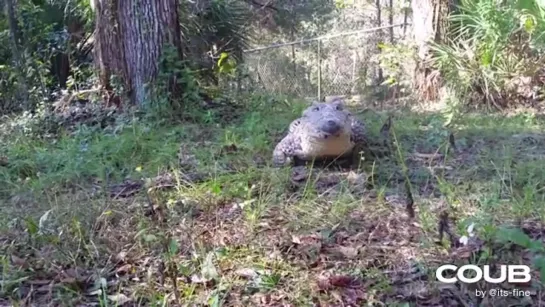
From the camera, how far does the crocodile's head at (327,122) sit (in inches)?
114

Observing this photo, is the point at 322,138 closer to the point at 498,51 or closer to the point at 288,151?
the point at 288,151

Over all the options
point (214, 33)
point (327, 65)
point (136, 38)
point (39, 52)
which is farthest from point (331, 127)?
point (327, 65)

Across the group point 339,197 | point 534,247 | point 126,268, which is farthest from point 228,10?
point 534,247

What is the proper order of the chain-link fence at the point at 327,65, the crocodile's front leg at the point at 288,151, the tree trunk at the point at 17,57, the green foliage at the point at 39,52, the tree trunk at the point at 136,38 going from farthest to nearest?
1. the chain-link fence at the point at 327,65
2. the green foliage at the point at 39,52
3. the tree trunk at the point at 17,57
4. the tree trunk at the point at 136,38
5. the crocodile's front leg at the point at 288,151

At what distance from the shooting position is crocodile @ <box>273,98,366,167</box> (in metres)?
2.92

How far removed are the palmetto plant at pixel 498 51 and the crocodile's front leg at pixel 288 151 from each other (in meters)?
3.17

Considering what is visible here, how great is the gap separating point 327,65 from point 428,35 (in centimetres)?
358

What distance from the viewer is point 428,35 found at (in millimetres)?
6238

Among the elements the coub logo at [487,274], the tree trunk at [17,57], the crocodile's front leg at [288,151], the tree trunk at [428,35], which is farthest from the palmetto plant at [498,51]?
the coub logo at [487,274]

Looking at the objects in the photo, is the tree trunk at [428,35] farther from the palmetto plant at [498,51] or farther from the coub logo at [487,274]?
the coub logo at [487,274]

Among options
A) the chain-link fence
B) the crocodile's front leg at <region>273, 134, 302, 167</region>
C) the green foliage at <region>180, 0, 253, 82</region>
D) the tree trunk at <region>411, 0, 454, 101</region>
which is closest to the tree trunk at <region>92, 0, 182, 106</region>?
the green foliage at <region>180, 0, 253, 82</region>

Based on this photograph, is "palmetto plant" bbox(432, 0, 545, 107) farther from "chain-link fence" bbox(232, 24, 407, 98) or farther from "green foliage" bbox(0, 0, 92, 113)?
"green foliage" bbox(0, 0, 92, 113)

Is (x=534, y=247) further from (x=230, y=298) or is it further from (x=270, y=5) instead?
(x=270, y=5)

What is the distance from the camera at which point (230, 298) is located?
182 cm
